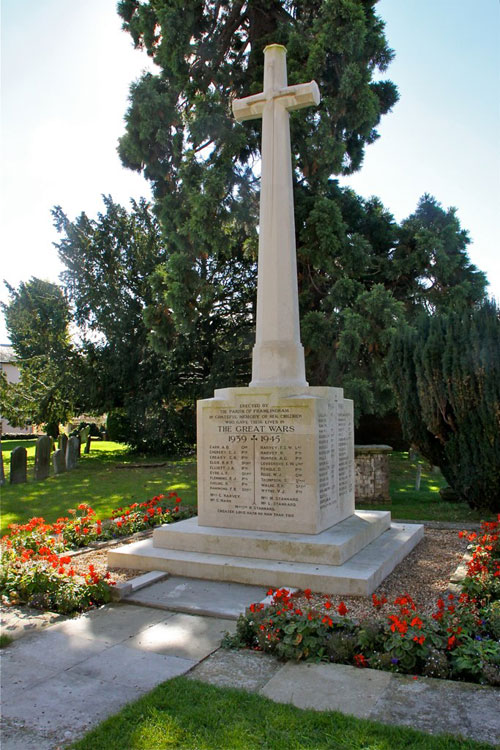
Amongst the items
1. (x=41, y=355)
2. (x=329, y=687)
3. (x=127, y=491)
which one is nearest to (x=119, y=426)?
(x=41, y=355)

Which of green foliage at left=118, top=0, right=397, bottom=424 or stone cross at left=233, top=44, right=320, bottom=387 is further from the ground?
green foliage at left=118, top=0, right=397, bottom=424

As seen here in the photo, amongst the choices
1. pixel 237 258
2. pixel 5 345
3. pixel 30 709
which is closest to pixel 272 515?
pixel 30 709

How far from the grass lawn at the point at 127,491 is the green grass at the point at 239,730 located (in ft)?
21.1

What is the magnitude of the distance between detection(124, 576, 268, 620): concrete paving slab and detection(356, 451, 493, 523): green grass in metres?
4.54

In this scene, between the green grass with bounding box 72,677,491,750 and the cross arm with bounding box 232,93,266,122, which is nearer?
the green grass with bounding box 72,677,491,750

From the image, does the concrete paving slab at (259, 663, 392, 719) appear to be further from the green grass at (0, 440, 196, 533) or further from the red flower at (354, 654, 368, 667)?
the green grass at (0, 440, 196, 533)

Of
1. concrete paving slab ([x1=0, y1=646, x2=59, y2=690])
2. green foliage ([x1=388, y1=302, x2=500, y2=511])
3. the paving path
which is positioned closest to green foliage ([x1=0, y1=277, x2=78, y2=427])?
green foliage ([x1=388, y1=302, x2=500, y2=511])

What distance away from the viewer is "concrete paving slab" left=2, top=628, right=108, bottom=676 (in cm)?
376

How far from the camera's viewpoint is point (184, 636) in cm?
425

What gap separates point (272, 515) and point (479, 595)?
242cm

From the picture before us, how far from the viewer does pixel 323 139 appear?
14.2 meters

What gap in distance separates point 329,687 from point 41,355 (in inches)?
800

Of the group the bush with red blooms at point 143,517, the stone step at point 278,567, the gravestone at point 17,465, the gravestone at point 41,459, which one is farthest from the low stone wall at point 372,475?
the gravestone at point 41,459

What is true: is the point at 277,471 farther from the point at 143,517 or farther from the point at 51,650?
the point at 51,650
